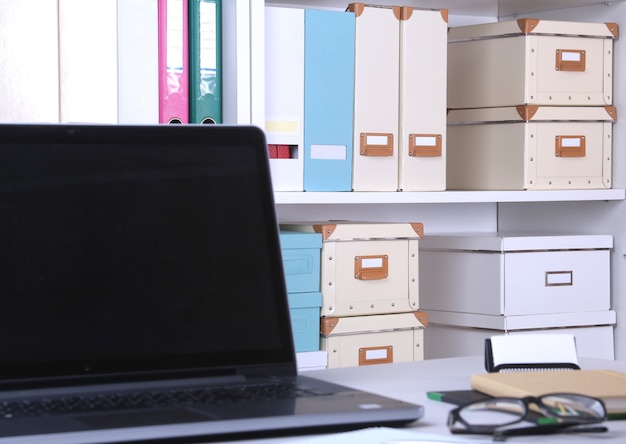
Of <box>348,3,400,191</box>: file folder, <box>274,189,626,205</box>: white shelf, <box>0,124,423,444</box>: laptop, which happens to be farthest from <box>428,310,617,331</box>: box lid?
<box>0,124,423,444</box>: laptop

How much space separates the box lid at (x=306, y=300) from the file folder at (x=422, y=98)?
0.92 ft

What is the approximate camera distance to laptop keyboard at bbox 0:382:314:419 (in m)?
0.67

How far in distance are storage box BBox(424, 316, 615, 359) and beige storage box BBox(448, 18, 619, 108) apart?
0.45 metres

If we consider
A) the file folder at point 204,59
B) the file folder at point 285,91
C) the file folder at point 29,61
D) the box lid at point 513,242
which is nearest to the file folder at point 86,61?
the file folder at point 29,61

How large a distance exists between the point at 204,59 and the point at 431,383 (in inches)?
39.4

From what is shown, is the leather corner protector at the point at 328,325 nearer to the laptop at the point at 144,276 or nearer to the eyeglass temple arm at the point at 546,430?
the laptop at the point at 144,276

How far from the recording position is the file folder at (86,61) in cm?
162

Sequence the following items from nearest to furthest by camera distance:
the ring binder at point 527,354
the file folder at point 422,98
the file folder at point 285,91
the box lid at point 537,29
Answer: the ring binder at point 527,354 < the file folder at point 285,91 < the file folder at point 422,98 < the box lid at point 537,29

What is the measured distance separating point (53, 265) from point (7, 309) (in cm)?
5

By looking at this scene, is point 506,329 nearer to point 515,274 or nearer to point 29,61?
point 515,274

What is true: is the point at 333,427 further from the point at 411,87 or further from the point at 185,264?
the point at 411,87

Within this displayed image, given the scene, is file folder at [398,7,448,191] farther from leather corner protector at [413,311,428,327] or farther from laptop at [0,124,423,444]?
laptop at [0,124,423,444]

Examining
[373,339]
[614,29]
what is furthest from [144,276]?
[614,29]

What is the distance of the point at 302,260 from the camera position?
1.85 metres
